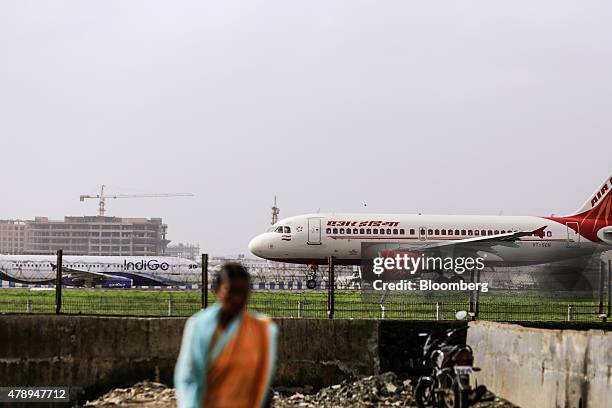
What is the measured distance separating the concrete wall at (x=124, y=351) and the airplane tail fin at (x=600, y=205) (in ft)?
124

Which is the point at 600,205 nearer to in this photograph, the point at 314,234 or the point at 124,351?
the point at 314,234

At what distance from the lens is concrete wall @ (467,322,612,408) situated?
31.3ft

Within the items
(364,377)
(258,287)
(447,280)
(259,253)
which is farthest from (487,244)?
(364,377)

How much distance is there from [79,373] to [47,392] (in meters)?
0.50

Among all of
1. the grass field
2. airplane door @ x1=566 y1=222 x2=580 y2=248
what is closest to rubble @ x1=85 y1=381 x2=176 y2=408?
the grass field

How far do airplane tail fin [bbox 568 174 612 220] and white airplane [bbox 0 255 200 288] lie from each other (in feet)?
112

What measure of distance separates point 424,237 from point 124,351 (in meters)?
32.7

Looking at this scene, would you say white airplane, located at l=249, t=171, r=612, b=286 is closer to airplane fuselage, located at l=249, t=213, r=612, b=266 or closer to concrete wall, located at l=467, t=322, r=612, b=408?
airplane fuselage, located at l=249, t=213, r=612, b=266

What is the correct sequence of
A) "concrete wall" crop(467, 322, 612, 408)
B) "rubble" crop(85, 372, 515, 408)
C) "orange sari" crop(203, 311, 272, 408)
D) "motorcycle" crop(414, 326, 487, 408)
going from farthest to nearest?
"rubble" crop(85, 372, 515, 408) → "motorcycle" crop(414, 326, 487, 408) → "concrete wall" crop(467, 322, 612, 408) → "orange sari" crop(203, 311, 272, 408)

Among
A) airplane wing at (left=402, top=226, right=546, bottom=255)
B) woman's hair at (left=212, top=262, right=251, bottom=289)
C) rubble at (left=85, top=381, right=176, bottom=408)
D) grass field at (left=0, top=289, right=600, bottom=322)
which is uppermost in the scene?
airplane wing at (left=402, top=226, right=546, bottom=255)

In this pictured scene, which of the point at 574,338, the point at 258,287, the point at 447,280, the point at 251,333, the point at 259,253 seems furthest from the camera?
the point at 259,253

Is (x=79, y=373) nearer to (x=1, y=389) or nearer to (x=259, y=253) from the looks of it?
(x=1, y=389)

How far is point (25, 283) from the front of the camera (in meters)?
75.6

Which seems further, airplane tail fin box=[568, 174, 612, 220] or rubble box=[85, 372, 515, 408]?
airplane tail fin box=[568, 174, 612, 220]
